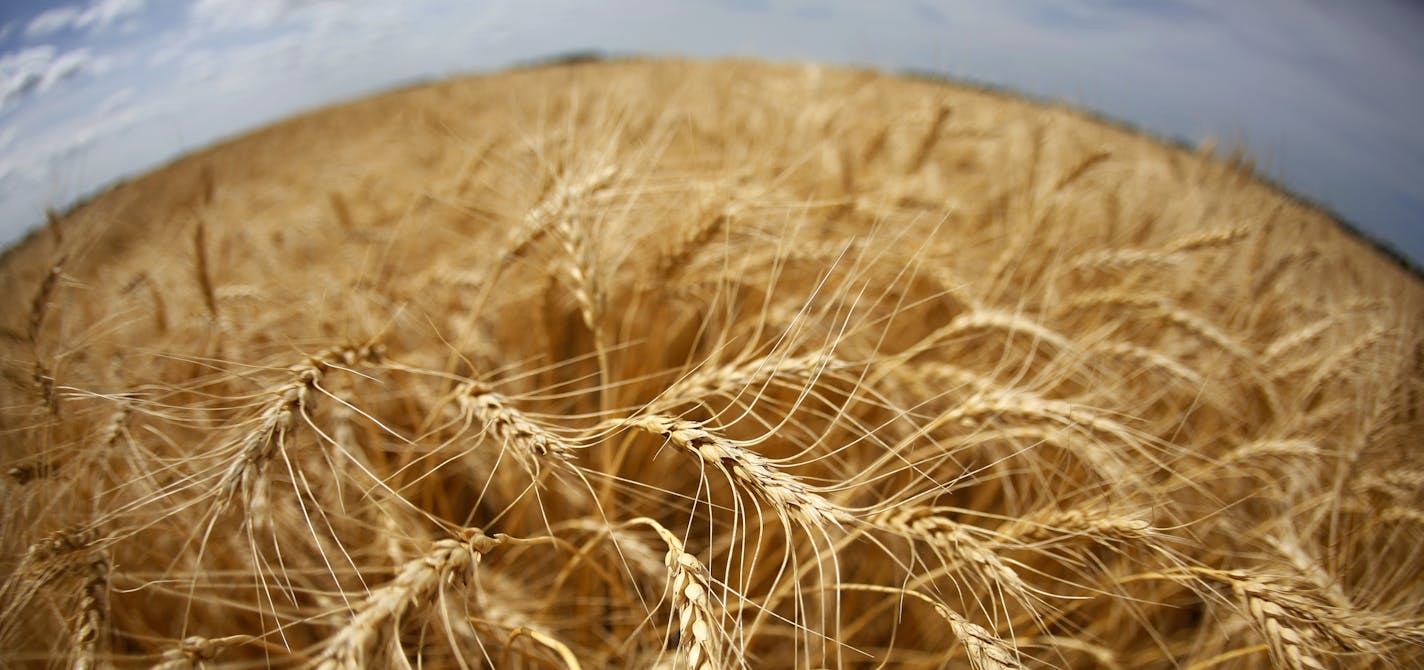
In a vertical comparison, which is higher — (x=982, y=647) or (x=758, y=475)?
(x=758, y=475)

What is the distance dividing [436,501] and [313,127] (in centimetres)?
1051

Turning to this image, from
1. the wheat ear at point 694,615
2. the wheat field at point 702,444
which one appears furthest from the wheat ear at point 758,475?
the wheat ear at point 694,615

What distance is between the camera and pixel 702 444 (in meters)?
0.67

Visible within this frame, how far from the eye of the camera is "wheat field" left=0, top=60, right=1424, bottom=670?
754 millimetres

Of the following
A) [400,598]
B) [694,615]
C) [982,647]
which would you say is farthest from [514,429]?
[982,647]

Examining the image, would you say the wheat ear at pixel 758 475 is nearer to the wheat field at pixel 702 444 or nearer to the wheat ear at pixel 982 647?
the wheat field at pixel 702 444

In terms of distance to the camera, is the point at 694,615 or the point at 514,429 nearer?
the point at 694,615

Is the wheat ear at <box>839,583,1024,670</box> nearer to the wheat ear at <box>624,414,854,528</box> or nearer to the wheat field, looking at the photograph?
the wheat field

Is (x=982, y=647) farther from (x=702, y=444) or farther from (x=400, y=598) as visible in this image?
(x=400, y=598)

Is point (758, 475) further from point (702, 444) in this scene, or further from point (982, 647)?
point (982, 647)

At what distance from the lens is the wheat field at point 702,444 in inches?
29.7

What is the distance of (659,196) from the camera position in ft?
5.39

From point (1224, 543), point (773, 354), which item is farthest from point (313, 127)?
point (1224, 543)

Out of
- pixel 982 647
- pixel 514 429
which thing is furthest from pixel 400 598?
pixel 982 647
